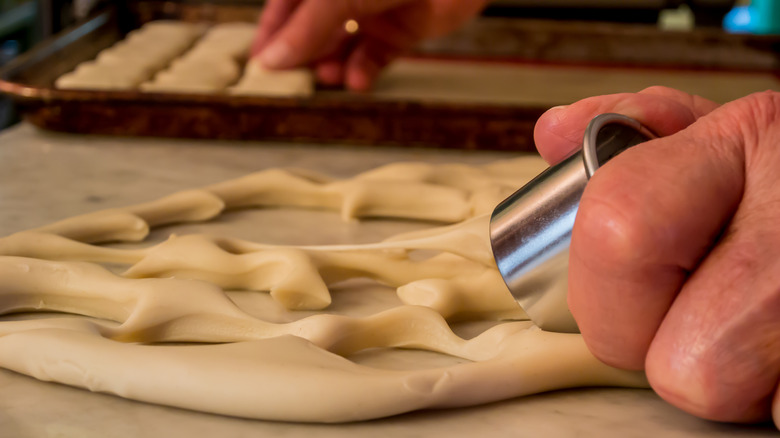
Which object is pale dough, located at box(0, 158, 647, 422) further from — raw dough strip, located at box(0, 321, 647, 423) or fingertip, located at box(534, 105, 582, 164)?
fingertip, located at box(534, 105, 582, 164)

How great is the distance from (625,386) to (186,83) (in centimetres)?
137

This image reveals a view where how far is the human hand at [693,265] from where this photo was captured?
24.9 inches

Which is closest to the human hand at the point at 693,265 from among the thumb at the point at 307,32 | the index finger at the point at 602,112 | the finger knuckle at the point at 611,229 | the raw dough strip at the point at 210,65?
the finger knuckle at the point at 611,229

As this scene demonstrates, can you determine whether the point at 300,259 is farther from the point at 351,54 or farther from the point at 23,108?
the point at 351,54

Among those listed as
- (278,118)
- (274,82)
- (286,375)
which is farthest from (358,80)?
(286,375)

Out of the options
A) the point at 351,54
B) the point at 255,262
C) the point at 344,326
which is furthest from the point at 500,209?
the point at 351,54

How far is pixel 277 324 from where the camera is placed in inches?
33.7

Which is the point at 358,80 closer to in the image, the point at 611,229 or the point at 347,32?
the point at 347,32

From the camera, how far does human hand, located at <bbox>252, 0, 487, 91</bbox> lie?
2.00 metres

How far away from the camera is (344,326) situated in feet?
2.70

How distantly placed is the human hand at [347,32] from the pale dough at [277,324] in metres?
0.88

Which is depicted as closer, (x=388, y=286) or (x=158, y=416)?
(x=158, y=416)

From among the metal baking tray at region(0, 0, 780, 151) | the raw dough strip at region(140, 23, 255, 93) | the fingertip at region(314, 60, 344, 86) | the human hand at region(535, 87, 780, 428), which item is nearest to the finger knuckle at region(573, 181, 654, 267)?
the human hand at region(535, 87, 780, 428)

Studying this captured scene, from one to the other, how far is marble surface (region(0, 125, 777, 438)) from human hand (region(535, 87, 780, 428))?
0.08 m
